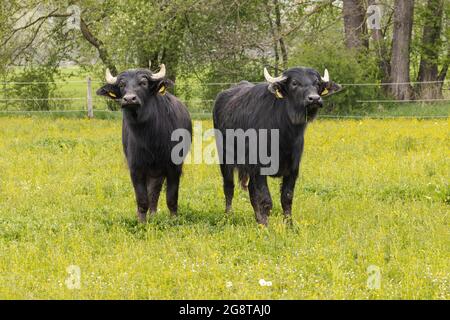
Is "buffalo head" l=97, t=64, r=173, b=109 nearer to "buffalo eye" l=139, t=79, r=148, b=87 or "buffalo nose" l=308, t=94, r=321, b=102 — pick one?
"buffalo eye" l=139, t=79, r=148, b=87

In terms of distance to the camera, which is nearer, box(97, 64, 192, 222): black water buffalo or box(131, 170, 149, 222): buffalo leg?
box(97, 64, 192, 222): black water buffalo

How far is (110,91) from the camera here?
8.20 metres

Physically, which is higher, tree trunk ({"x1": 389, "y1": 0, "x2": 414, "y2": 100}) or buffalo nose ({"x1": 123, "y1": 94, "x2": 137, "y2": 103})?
tree trunk ({"x1": 389, "y1": 0, "x2": 414, "y2": 100})

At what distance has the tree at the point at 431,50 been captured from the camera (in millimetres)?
21328

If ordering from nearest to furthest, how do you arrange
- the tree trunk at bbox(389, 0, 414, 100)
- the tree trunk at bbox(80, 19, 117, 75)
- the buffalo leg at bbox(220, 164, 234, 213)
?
the buffalo leg at bbox(220, 164, 234, 213), the tree trunk at bbox(389, 0, 414, 100), the tree trunk at bbox(80, 19, 117, 75)

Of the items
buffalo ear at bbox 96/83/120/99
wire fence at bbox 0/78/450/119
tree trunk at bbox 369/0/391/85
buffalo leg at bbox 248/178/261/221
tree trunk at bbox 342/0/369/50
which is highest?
tree trunk at bbox 342/0/369/50

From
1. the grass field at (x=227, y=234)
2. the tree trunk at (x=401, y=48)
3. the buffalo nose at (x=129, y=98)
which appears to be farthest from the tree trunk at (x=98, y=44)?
the buffalo nose at (x=129, y=98)

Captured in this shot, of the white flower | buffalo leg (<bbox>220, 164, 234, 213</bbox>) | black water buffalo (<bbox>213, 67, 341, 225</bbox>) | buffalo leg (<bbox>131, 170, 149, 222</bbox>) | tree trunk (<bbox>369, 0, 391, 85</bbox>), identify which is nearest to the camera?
the white flower

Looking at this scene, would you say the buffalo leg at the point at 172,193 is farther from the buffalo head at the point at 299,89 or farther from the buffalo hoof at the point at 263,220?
the buffalo head at the point at 299,89

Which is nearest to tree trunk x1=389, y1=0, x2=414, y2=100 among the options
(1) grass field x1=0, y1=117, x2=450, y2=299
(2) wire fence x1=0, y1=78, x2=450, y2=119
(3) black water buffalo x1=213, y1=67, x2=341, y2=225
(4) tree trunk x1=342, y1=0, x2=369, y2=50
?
(2) wire fence x1=0, y1=78, x2=450, y2=119

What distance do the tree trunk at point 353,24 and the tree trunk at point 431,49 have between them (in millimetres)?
1960

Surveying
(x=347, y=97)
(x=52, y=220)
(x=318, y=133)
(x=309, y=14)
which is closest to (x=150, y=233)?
(x=52, y=220)

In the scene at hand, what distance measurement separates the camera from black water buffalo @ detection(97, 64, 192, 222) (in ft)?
26.5

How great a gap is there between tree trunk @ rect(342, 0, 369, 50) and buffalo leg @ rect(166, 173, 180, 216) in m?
14.4
